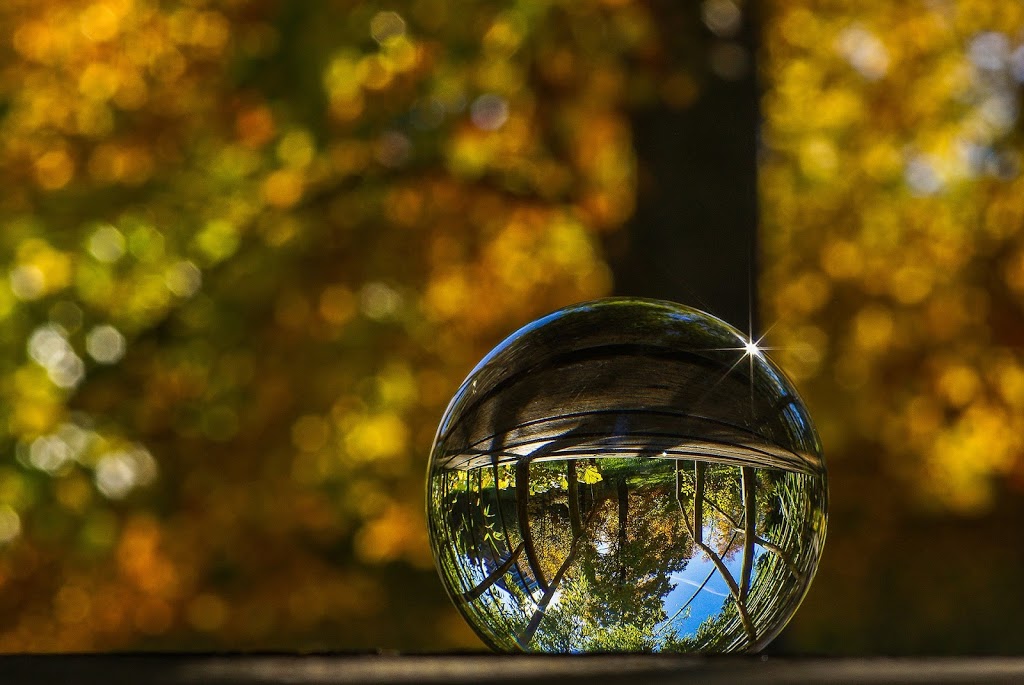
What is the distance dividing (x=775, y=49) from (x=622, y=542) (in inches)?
337

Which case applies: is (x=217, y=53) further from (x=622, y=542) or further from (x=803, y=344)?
(x=622, y=542)

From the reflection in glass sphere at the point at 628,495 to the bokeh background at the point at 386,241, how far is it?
12.6 ft

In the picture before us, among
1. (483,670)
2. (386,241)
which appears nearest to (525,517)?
(483,670)

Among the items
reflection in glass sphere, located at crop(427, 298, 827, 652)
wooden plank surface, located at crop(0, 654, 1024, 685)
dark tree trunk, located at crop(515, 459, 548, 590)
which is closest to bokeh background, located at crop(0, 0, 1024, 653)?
reflection in glass sphere, located at crop(427, 298, 827, 652)

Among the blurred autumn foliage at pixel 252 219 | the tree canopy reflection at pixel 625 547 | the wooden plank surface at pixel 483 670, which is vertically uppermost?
the blurred autumn foliage at pixel 252 219

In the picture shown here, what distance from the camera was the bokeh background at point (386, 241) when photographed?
6.91 m

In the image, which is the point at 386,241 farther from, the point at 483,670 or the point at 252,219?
the point at 483,670

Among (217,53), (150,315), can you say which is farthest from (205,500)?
(217,53)

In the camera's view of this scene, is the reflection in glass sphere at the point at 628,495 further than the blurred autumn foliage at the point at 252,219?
No

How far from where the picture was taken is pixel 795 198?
1083cm

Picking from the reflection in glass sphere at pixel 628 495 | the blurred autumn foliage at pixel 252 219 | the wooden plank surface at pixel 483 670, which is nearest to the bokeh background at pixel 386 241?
the blurred autumn foliage at pixel 252 219

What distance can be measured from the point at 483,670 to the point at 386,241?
6.39 m

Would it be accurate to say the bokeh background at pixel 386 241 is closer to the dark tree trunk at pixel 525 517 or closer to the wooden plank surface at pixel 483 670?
the dark tree trunk at pixel 525 517

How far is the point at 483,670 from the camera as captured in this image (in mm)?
1354
